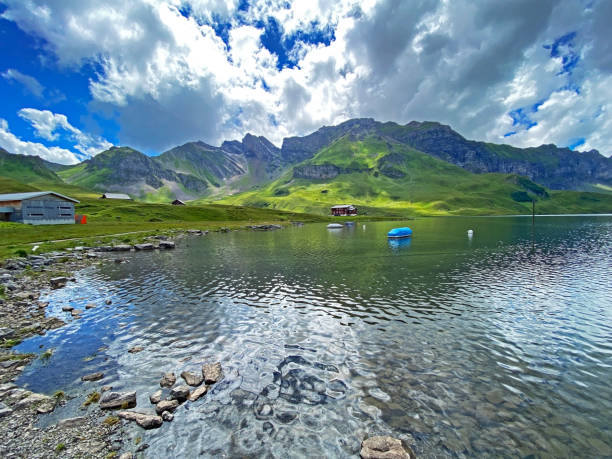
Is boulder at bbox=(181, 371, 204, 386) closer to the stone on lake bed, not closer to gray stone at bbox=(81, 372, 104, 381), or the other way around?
gray stone at bbox=(81, 372, 104, 381)

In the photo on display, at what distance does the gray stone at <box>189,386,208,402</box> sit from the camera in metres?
13.7

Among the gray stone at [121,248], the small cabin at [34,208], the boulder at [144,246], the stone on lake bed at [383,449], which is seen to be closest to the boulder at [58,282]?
the gray stone at [121,248]

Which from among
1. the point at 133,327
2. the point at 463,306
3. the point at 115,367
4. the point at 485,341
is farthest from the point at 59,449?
the point at 463,306

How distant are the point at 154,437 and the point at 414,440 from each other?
10673mm

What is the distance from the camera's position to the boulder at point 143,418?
A: 11.8 meters

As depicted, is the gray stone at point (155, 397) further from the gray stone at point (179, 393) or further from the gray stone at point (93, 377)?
the gray stone at point (93, 377)

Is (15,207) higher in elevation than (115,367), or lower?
higher

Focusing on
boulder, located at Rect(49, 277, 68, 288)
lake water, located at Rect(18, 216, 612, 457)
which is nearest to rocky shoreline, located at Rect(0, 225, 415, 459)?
lake water, located at Rect(18, 216, 612, 457)

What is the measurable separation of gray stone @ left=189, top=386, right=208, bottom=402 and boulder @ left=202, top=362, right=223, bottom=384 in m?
0.68

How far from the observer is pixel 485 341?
66.4 ft

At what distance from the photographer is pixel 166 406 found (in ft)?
42.0

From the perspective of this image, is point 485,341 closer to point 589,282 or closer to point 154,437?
point 154,437

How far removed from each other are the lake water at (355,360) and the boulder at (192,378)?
87 cm

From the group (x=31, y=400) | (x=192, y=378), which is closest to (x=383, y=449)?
(x=192, y=378)
